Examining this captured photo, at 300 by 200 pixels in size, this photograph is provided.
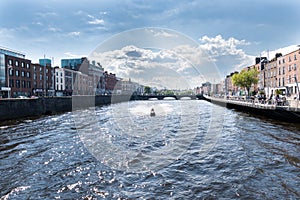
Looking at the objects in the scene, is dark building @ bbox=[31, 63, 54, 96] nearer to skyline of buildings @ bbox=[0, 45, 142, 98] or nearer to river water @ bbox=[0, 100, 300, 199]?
skyline of buildings @ bbox=[0, 45, 142, 98]

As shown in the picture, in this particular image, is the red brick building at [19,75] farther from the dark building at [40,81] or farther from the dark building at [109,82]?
the dark building at [109,82]

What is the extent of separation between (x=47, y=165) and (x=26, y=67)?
2626 inches

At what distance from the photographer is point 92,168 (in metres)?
9.16

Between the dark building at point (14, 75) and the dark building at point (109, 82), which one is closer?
the dark building at point (14, 75)

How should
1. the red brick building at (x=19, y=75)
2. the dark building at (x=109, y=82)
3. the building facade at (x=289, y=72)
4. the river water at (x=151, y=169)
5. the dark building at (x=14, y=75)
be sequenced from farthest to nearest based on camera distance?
the dark building at (x=109, y=82) → the red brick building at (x=19, y=75) → the dark building at (x=14, y=75) → the building facade at (x=289, y=72) → the river water at (x=151, y=169)

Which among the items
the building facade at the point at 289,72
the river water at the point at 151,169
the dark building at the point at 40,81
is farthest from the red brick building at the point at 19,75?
the building facade at the point at 289,72

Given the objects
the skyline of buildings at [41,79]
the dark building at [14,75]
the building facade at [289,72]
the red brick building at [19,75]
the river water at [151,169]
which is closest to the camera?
the river water at [151,169]

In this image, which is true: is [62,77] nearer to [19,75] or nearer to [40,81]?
[40,81]

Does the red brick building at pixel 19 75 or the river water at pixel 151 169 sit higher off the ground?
the red brick building at pixel 19 75

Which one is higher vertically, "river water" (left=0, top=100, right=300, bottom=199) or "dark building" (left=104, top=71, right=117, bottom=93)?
"dark building" (left=104, top=71, right=117, bottom=93)

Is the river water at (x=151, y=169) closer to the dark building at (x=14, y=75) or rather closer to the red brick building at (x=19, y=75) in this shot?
the dark building at (x=14, y=75)

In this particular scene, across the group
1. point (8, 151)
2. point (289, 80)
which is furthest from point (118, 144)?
point (289, 80)

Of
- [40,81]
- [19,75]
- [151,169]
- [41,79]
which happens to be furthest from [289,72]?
[41,79]

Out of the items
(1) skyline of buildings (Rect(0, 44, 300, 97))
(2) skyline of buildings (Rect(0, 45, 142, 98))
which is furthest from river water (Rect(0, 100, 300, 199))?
(2) skyline of buildings (Rect(0, 45, 142, 98))
